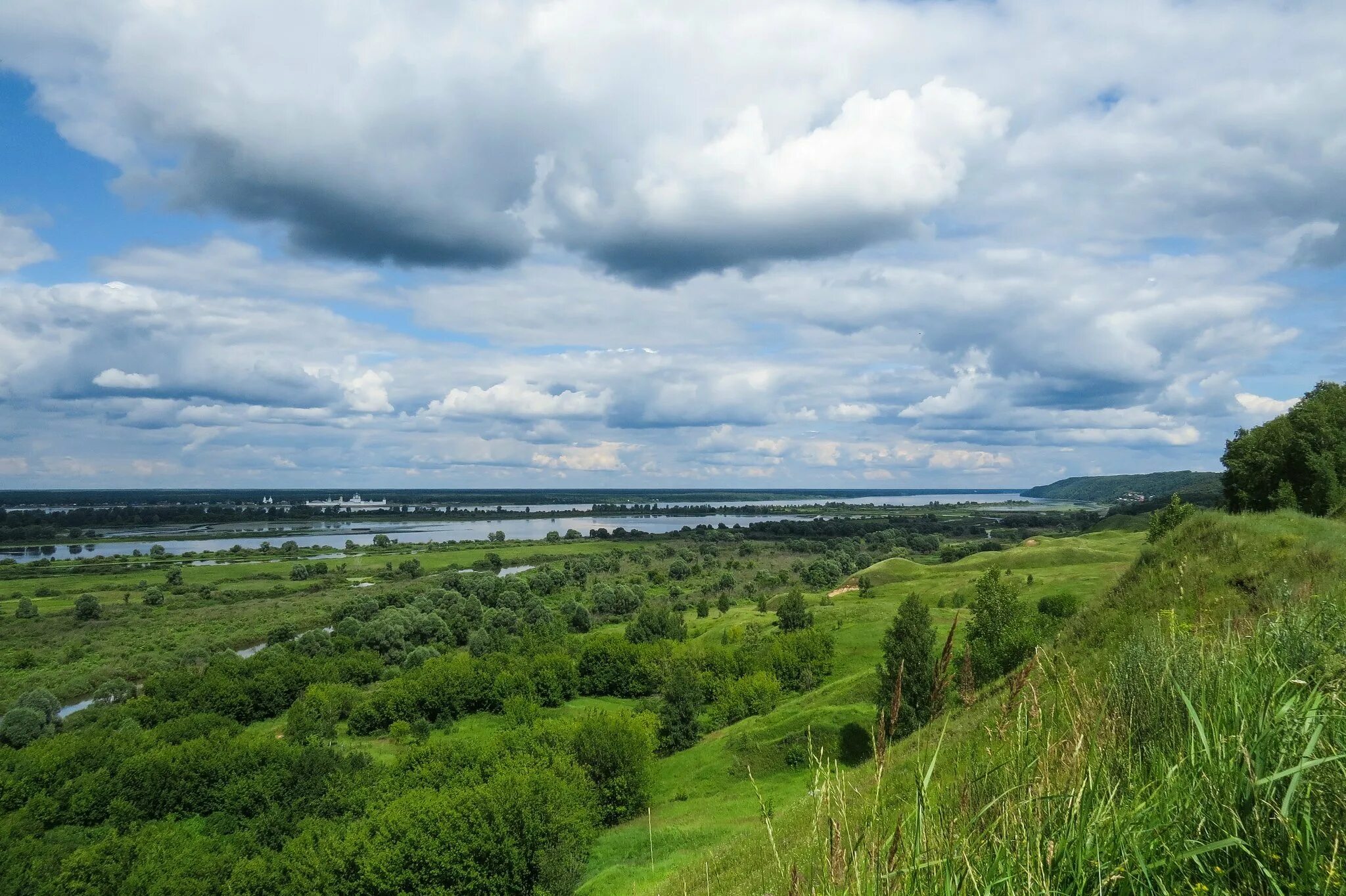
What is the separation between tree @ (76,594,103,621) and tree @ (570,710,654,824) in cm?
9179

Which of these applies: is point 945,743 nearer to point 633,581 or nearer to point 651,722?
point 651,722

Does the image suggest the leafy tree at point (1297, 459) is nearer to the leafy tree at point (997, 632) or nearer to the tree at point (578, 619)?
the leafy tree at point (997, 632)

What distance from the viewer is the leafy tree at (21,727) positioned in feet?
206

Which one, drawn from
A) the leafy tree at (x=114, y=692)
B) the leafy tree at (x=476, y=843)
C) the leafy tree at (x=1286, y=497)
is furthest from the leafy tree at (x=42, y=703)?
the leafy tree at (x=1286, y=497)

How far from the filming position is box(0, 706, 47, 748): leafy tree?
62688 mm

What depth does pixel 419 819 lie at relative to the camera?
35.2 m

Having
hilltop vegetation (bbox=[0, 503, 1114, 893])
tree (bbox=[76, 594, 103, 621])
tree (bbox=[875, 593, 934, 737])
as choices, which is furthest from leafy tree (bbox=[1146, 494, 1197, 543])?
tree (bbox=[76, 594, 103, 621])

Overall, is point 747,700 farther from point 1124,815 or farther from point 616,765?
point 1124,815

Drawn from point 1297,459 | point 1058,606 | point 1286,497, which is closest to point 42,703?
point 1058,606

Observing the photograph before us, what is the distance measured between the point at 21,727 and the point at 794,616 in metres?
72.6

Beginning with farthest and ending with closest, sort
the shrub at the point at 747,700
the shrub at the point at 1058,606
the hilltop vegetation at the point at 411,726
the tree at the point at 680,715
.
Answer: the shrub at the point at 747,700, the tree at the point at 680,715, the shrub at the point at 1058,606, the hilltop vegetation at the point at 411,726

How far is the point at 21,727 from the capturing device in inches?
2486

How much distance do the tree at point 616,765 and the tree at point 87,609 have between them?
301 feet

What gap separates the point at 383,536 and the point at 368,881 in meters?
174
